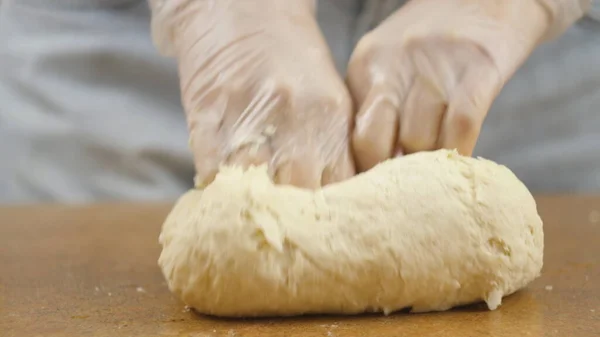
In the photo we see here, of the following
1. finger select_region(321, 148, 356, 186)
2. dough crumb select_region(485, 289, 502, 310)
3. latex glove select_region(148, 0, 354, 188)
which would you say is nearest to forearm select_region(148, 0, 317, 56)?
latex glove select_region(148, 0, 354, 188)

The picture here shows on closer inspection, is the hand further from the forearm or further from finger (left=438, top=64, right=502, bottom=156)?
the forearm

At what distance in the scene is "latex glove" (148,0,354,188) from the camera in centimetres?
85

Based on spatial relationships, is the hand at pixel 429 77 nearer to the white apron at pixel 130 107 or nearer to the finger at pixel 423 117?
the finger at pixel 423 117

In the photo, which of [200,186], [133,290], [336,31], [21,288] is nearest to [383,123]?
[200,186]

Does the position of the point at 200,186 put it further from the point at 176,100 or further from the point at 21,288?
the point at 176,100

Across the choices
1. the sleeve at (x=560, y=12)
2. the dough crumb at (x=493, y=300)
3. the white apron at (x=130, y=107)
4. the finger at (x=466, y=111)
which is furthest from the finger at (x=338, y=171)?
the white apron at (x=130, y=107)

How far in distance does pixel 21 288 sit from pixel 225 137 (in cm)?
36

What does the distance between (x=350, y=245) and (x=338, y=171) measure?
142 millimetres

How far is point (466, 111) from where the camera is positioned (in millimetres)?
870

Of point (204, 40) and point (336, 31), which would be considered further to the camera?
point (336, 31)

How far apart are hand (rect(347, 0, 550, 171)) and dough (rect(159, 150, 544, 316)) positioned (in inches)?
3.3

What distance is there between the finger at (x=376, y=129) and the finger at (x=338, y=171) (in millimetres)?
21

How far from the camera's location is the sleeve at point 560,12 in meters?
1.08

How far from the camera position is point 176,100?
5.89ft
